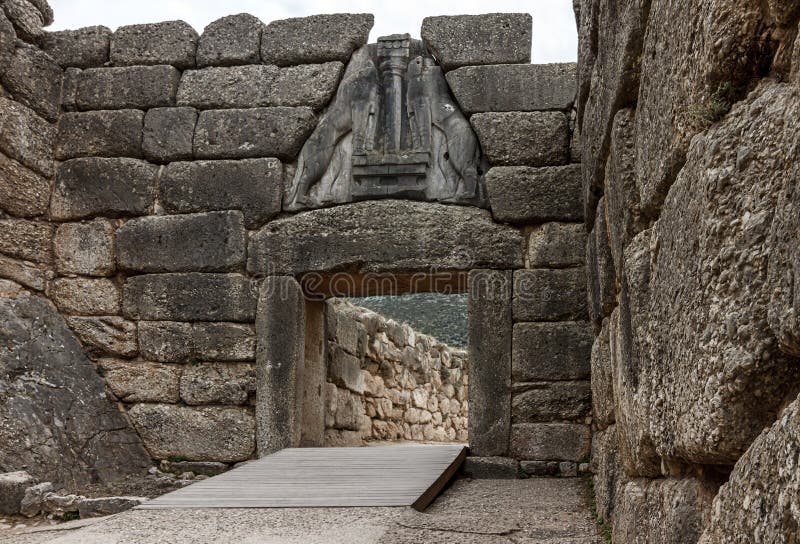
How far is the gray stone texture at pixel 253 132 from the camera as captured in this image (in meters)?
6.54

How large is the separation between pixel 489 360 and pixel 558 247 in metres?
0.93

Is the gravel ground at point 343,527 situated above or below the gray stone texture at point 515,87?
below

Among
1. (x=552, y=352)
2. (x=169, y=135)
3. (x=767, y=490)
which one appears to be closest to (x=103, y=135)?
(x=169, y=135)

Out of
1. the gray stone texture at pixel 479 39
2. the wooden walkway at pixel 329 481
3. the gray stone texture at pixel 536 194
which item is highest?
the gray stone texture at pixel 479 39

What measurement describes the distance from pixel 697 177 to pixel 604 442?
2683mm

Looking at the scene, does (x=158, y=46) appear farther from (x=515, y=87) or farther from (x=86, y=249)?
(x=515, y=87)

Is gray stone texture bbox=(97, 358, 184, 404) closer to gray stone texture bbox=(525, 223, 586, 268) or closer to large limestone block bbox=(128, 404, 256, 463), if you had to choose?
large limestone block bbox=(128, 404, 256, 463)

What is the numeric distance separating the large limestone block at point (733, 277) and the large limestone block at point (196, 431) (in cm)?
484

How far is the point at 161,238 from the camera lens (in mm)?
6551

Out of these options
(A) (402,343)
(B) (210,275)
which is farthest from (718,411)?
(A) (402,343)

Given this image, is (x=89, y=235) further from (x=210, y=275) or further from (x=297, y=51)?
(x=297, y=51)

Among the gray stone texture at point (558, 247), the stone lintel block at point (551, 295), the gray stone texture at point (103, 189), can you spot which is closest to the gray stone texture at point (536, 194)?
the gray stone texture at point (558, 247)

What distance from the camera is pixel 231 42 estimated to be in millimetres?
6812

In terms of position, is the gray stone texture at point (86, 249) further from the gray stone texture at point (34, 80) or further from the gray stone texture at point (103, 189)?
the gray stone texture at point (34, 80)
